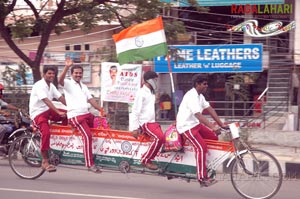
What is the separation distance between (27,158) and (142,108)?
215 centimetres

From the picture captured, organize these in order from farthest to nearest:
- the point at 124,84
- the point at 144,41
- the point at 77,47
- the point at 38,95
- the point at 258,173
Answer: the point at 77,47 < the point at 124,84 < the point at 144,41 < the point at 38,95 < the point at 258,173

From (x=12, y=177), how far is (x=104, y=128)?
1.75 m

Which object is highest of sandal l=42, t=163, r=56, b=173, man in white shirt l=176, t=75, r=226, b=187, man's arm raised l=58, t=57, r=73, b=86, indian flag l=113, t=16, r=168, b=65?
indian flag l=113, t=16, r=168, b=65

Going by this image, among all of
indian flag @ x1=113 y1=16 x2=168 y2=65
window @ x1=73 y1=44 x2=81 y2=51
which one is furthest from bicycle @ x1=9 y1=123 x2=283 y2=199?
window @ x1=73 y1=44 x2=81 y2=51

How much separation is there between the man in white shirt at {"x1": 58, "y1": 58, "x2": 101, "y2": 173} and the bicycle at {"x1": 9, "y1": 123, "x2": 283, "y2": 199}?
6.2 inches

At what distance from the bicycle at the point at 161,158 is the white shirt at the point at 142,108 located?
0.26m

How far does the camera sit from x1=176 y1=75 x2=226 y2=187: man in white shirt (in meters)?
7.17

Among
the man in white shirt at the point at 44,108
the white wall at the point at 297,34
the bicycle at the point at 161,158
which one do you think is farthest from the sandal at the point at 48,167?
the white wall at the point at 297,34

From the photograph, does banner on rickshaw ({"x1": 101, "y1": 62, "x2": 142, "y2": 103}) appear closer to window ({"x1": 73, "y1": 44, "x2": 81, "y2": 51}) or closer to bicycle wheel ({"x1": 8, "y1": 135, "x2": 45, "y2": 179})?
bicycle wheel ({"x1": 8, "y1": 135, "x2": 45, "y2": 179})

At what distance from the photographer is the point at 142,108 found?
7656 millimetres

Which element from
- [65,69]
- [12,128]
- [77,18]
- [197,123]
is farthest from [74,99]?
[77,18]

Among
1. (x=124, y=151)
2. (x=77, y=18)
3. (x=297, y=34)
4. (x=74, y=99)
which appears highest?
(x=77, y=18)

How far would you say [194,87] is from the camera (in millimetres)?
7309

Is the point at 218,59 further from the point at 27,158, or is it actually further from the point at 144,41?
the point at 27,158
